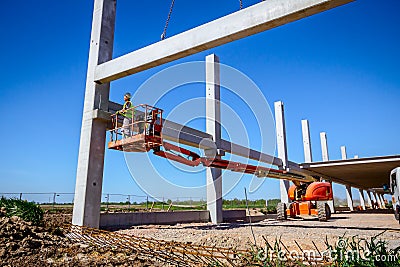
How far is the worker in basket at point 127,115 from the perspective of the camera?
393 inches

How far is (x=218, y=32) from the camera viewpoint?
814 centimetres

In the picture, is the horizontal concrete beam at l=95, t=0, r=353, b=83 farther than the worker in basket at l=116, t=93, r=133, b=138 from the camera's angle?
No

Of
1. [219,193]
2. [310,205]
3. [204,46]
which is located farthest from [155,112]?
[310,205]

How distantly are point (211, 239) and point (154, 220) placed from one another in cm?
756

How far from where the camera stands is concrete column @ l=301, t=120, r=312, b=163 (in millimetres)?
27359

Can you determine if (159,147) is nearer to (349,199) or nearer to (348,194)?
(349,199)

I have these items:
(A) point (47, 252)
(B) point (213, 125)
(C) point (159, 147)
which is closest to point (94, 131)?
(C) point (159, 147)

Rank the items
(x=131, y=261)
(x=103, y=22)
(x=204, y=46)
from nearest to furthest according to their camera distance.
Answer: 1. (x=131, y=261)
2. (x=204, y=46)
3. (x=103, y=22)

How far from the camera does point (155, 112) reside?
9789mm

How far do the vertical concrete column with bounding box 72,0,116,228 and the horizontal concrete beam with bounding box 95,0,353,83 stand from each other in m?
0.90

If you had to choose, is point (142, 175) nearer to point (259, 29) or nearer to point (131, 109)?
point (131, 109)

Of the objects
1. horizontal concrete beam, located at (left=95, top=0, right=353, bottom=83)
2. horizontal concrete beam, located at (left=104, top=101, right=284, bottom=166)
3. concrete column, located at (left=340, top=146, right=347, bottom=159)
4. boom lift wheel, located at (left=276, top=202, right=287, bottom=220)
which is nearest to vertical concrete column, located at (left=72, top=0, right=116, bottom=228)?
horizontal concrete beam, located at (left=104, top=101, right=284, bottom=166)

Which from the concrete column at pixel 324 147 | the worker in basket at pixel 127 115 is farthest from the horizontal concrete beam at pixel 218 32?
the concrete column at pixel 324 147

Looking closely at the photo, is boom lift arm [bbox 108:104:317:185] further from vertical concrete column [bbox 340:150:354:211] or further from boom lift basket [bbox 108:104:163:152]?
vertical concrete column [bbox 340:150:354:211]
